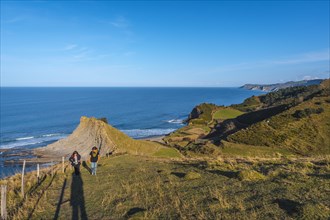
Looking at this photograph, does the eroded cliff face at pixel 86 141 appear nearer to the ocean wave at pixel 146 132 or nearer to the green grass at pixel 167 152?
the green grass at pixel 167 152

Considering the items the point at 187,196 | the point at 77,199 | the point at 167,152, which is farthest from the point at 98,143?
the point at 187,196

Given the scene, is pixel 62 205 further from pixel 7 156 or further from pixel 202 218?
pixel 7 156

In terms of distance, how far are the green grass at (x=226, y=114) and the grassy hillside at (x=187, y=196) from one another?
263 feet

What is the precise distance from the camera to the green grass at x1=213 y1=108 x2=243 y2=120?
97.9m

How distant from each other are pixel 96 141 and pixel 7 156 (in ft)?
73.5

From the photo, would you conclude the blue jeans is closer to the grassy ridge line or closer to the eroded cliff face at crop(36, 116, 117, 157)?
the grassy ridge line

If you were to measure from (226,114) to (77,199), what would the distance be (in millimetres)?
90615

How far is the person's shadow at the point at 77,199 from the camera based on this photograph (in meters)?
11.9

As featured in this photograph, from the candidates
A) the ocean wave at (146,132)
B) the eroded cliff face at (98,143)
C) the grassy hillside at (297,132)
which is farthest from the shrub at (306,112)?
the ocean wave at (146,132)

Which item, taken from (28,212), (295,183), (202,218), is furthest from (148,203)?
(295,183)

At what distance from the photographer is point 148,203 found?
40.5ft

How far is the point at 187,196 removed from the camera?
1287cm

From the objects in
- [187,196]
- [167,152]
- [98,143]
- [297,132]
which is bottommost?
[167,152]

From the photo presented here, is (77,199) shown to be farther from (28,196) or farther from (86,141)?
(86,141)
